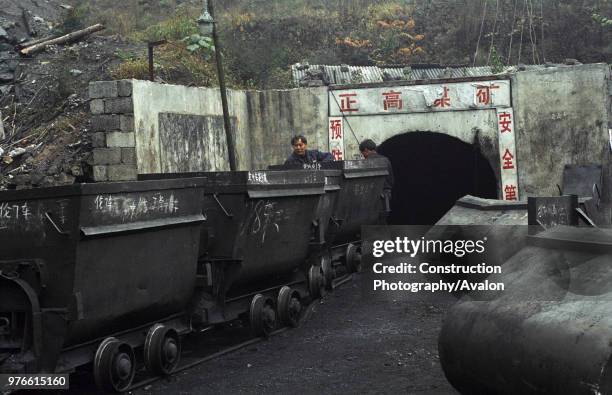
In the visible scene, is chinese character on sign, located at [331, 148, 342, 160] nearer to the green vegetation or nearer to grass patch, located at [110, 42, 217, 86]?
grass patch, located at [110, 42, 217, 86]

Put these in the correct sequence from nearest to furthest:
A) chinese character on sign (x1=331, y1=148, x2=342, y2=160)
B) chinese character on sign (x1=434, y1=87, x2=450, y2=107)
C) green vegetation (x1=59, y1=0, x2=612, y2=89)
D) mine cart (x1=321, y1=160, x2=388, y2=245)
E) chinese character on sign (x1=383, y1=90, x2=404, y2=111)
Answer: mine cart (x1=321, y1=160, x2=388, y2=245) < chinese character on sign (x1=434, y1=87, x2=450, y2=107) < chinese character on sign (x1=383, y1=90, x2=404, y2=111) < chinese character on sign (x1=331, y1=148, x2=342, y2=160) < green vegetation (x1=59, y1=0, x2=612, y2=89)

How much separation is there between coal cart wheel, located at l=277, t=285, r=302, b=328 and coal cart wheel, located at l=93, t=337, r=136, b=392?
113 inches

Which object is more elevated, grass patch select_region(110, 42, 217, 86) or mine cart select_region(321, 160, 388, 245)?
grass patch select_region(110, 42, 217, 86)

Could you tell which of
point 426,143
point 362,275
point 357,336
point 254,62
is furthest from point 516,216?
point 254,62

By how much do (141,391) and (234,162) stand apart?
29.9 ft

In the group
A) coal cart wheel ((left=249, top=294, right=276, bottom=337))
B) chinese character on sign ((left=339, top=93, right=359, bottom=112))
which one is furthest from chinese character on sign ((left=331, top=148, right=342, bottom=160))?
coal cart wheel ((left=249, top=294, right=276, bottom=337))

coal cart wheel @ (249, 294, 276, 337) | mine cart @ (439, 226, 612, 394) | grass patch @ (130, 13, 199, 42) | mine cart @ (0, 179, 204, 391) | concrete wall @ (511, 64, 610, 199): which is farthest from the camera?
grass patch @ (130, 13, 199, 42)

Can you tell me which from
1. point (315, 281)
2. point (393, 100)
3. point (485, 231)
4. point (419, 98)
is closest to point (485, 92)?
point (419, 98)

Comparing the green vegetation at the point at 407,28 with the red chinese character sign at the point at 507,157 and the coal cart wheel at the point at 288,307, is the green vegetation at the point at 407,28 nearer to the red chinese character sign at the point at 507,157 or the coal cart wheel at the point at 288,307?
the red chinese character sign at the point at 507,157

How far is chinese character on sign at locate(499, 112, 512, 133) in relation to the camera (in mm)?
17391

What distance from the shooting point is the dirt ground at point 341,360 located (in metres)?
7.62

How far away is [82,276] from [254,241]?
284 centimetres

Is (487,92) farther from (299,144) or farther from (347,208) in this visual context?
(299,144)

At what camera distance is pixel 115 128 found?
14047mm
